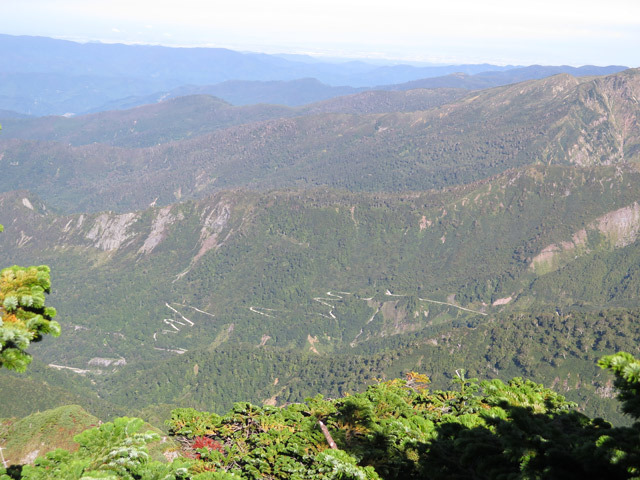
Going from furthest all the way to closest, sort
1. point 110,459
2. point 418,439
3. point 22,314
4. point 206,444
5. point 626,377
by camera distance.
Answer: point 206,444 < point 418,439 < point 110,459 < point 22,314 < point 626,377

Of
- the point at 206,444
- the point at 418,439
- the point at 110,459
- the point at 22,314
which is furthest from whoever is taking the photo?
the point at 206,444

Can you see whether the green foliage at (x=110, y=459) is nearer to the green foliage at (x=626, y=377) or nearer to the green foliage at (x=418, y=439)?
the green foliage at (x=418, y=439)

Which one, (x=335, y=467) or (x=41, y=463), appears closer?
(x=41, y=463)

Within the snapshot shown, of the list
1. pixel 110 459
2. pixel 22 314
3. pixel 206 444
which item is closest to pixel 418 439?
pixel 110 459

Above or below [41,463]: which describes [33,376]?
below

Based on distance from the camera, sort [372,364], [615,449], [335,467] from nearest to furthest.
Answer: [615,449] < [335,467] < [372,364]

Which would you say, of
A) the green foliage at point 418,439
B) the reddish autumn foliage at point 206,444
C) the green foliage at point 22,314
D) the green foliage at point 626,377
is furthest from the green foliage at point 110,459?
the reddish autumn foliage at point 206,444

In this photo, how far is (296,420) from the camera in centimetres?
4756

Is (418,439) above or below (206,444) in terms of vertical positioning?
above

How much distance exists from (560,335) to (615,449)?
657 feet

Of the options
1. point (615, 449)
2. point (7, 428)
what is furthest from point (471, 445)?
point (7, 428)

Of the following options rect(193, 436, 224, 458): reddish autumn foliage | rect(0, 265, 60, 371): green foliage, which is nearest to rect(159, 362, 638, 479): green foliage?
rect(193, 436, 224, 458): reddish autumn foliage

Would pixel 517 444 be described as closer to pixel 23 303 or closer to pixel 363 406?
pixel 23 303

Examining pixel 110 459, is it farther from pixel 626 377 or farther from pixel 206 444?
pixel 206 444
